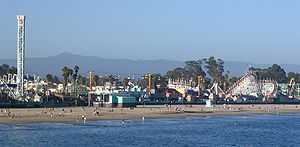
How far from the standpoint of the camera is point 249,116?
83938mm

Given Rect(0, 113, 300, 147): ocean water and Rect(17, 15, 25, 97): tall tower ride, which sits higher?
Rect(17, 15, 25, 97): tall tower ride

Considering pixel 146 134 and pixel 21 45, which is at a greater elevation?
pixel 21 45

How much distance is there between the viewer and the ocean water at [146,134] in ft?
148

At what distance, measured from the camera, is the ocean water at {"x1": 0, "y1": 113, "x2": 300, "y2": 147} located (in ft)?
148

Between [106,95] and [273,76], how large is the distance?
76865 millimetres

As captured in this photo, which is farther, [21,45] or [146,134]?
[21,45]

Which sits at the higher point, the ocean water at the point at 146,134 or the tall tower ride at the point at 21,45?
the tall tower ride at the point at 21,45

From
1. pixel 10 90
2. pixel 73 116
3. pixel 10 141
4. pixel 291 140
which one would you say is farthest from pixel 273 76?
pixel 10 141

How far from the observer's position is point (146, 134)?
52.3m

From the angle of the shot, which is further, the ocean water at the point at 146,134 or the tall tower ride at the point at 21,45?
the tall tower ride at the point at 21,45

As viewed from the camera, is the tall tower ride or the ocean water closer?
the ocean water

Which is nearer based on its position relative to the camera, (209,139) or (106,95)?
(209,139)

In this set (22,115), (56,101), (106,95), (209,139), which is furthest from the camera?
(106,95)

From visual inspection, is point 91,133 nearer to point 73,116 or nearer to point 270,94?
point 73,116
